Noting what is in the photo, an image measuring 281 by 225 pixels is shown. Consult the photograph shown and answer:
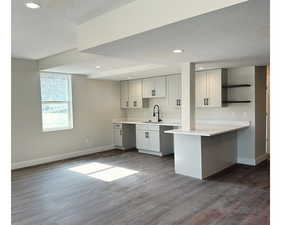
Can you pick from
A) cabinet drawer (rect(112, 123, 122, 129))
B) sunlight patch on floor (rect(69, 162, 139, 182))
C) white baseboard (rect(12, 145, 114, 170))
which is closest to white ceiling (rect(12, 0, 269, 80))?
sunlight patch on floor (rect(69, 162, 139, 182))

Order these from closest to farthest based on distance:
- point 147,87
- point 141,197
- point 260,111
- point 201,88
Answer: point 141,197, point 260,111, point 201,88, point 147,87

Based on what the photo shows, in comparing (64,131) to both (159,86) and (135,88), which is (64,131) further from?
(159,86)

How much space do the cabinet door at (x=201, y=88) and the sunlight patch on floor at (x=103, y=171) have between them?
7.78 feet

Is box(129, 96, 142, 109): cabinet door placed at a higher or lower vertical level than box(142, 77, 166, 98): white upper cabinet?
lower

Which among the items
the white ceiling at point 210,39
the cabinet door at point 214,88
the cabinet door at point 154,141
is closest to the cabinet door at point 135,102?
the cabinet door at point 154,141

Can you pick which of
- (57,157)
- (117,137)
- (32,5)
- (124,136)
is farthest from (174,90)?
(32,5)

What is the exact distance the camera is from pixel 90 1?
2.31 metres

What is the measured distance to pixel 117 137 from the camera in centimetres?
714

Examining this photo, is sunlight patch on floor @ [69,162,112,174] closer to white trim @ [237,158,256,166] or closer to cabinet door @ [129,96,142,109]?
cabinet door @ [129,96,142,109]

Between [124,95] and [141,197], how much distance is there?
4.53 m

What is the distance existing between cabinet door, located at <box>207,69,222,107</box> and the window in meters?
3.75

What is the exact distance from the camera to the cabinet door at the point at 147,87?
21.8 ft

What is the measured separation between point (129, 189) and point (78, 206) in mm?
903

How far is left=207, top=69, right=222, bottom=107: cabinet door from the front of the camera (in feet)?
17.0
